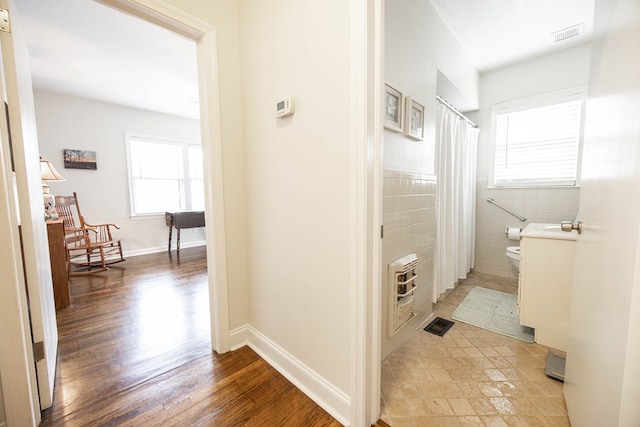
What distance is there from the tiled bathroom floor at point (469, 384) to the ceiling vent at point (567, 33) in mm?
2879

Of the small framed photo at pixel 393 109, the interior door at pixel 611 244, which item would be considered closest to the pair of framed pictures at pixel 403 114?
the small framed photo at pixel 393 109

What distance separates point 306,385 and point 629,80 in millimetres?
1797

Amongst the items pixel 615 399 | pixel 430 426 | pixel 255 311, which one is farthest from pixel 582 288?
pixel 255 311

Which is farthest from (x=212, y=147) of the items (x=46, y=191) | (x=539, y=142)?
(x=539, y=142)

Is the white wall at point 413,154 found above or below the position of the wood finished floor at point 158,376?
above

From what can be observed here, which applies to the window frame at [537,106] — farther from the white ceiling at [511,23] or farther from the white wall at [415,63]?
the white wall at [415,63]

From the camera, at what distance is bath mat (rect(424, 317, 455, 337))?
6.43 feet

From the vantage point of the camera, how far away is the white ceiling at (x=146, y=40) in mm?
2021

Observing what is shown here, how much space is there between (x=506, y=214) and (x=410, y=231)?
215 cm

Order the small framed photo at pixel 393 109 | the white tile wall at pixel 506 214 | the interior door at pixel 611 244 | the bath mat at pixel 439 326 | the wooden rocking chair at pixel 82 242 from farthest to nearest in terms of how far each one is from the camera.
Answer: the wooden rocking chair at pixel 82 242 → the white tile wall at pixel 506 214 → the bath mat at pixel 439 326 → the small framed photo at pixel 393 109 → the interior door at pixel 611 244

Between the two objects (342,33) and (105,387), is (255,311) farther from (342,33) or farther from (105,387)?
(342,33)

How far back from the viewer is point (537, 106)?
286cm

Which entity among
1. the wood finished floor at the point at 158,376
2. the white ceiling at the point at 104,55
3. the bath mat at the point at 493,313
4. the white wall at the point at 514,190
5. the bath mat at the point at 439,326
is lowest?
the bath mat at the point at 439,326

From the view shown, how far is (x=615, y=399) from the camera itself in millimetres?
682
